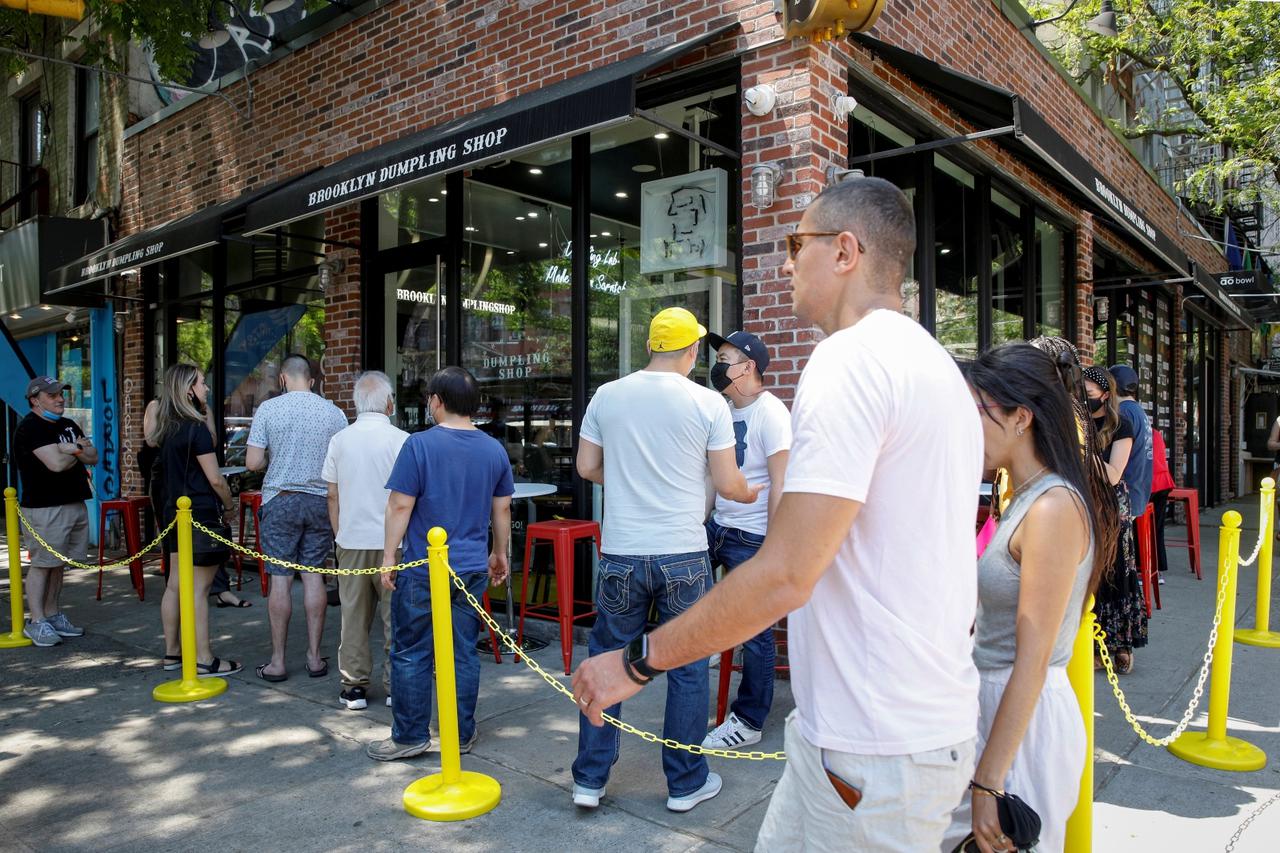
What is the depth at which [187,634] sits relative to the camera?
520cm

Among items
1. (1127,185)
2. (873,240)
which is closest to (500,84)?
(873,240)

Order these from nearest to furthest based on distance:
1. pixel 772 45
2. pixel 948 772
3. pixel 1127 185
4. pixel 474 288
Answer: pixel 948 772, pixel 772 45, pixel 474 288, pixel 1127 185

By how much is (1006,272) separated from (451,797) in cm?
754

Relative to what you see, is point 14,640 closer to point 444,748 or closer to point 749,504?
point 444,748

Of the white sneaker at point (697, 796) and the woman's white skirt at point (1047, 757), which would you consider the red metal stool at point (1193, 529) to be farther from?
the woman's white skirt at point (1047, 757)

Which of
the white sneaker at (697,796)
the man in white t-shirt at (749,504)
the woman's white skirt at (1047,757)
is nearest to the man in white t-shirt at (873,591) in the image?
the woman's white skirt at (1047,757)

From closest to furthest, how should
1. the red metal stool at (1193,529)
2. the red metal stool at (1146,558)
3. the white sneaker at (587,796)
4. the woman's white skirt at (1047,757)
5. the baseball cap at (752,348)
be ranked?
the woman's white skirt at (1047,757) < the white sneaker at (587,796) < the baseball cap at (752,348) < the red metal stool at (1146,558) < the red metal stool at (1193,529)

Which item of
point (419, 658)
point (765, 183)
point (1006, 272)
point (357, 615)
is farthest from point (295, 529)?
point (1006, 272)

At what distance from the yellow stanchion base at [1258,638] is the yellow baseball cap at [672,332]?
521 centimetres

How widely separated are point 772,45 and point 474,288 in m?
3.28

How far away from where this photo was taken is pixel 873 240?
169 cm

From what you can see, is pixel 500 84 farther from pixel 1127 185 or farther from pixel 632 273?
pixel 1127 185

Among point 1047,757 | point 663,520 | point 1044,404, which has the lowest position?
point 1047,757

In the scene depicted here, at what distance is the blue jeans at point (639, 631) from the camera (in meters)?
3.55
